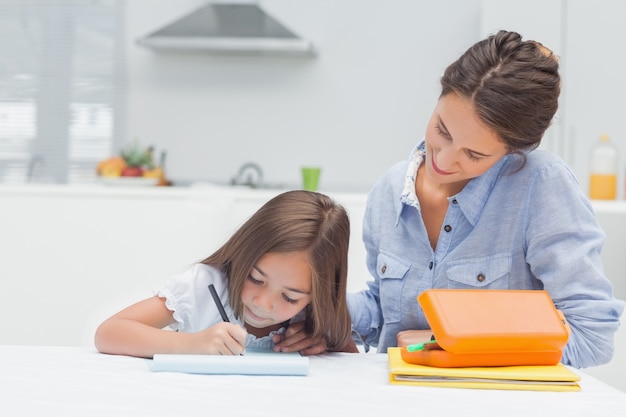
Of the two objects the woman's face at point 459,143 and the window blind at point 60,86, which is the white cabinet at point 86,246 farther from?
the window blind at point 60,86

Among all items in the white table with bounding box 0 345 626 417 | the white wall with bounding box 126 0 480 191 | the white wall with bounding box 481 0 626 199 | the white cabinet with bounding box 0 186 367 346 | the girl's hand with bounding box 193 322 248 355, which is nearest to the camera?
the white table with bounding box 0 345 626 417

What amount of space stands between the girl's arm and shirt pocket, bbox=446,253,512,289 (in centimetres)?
46

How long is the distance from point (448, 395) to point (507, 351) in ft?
0.42

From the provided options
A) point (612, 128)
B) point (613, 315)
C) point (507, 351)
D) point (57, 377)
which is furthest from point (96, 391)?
point (612, 128)

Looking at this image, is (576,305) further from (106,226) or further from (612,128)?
(612,128)

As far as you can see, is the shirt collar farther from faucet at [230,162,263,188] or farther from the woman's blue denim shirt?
faucet at [230,162,263,188]

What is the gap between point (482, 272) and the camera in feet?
4.85

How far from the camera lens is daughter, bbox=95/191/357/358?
137 cm

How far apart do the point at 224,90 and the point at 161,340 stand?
11.1ft

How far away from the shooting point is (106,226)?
106 inches

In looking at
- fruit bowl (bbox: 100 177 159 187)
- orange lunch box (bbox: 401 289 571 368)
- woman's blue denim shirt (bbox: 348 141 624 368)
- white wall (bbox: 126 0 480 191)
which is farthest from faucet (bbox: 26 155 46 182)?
orange lunch box (bbox: 401 289 571 368)

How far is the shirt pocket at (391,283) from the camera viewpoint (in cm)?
156

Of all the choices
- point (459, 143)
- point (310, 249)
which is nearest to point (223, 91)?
point (310, 249)

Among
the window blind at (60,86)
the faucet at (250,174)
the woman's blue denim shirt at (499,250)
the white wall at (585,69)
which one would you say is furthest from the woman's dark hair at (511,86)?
the window blind at (60,86)
